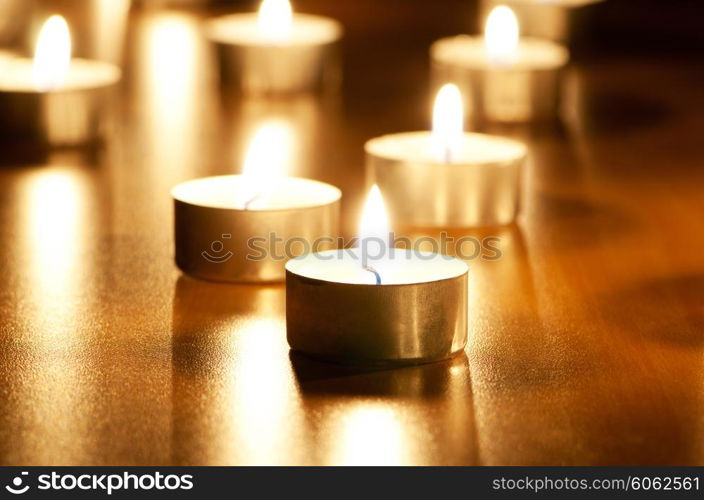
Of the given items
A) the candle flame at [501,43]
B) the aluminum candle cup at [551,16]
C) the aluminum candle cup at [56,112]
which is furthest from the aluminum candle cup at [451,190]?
the aluminum candle cup at [551,16]

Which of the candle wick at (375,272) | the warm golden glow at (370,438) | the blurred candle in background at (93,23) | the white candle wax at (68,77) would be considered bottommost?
the blurred candle in background at (93,23)

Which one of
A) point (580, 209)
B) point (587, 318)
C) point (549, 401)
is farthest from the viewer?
point (580, 209)

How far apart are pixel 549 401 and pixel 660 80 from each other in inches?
57.2

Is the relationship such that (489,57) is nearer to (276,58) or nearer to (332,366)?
(276,58)

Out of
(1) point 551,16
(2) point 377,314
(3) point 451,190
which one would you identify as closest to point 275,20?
(1) point 551,16

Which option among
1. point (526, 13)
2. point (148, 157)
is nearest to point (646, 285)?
point (148, 157)

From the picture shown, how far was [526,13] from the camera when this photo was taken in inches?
104

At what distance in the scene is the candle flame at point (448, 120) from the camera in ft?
4.99

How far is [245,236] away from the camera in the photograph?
1216mm

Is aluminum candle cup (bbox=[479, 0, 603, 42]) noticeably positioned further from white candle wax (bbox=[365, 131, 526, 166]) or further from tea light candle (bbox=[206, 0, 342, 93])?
white candle wax (bbox=[365, 131, 526, 166])

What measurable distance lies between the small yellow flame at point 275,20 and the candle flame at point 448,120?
0.72 metres

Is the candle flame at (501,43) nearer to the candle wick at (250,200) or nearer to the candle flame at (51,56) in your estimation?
the candle flame at (51,56)

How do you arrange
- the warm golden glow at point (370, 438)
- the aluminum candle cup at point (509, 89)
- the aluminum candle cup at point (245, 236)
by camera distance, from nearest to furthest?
the warm golden glow at point (370, 438)
the aluminum candle cup at point (245, 236)
the aluminum candle cup at point (509, 89)
